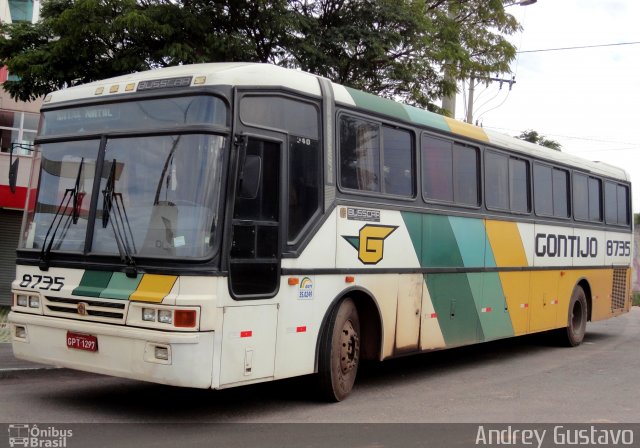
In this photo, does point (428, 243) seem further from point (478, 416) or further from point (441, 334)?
point (478, 416)

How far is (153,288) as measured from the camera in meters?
6.59

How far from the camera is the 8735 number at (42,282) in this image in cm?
721

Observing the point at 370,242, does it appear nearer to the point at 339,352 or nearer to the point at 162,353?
the point at 339,352

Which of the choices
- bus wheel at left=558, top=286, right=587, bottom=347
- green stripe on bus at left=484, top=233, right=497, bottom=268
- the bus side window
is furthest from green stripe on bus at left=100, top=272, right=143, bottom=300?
bus wheel at left=558, top=286, right=587, bottom=347

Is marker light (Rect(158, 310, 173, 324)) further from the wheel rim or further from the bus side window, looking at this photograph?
the wheel rim

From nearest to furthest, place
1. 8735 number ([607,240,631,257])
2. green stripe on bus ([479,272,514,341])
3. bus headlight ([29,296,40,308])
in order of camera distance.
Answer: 1. bus headlight ([29,296,40,308])
2. green stripe on bus ([479,272,514,341])
3. 8735 number ([607,240,631,257])

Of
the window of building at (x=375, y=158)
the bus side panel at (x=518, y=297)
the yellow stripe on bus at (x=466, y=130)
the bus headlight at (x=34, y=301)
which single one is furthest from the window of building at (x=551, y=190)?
the bus headlight at (x=34, y=301)

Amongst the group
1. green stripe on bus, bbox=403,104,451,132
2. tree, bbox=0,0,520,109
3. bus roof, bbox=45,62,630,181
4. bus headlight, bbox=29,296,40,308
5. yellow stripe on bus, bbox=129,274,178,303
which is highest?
tree, bbox=0,0,520,109

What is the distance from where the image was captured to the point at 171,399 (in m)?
8.20

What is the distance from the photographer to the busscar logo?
8391 mm

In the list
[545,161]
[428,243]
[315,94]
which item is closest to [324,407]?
[428,243]

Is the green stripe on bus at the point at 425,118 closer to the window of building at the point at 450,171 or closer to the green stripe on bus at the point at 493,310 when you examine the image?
the window of building at the point at 450,171

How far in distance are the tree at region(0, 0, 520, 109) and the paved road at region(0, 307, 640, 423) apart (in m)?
5.24

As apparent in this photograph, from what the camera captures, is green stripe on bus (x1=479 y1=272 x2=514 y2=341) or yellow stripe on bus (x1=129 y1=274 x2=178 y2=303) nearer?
yellow stripe on bus (x1=129 y1=274 x2=178 y2=303)
